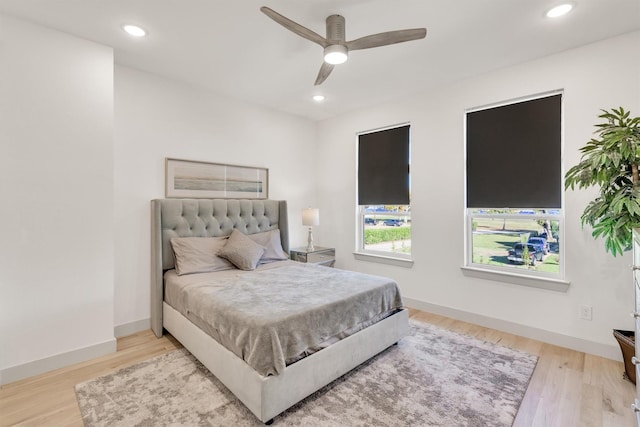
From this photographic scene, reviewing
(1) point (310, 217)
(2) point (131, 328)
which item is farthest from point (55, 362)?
(1) point (310, 217)

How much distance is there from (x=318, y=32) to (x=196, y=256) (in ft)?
8.00

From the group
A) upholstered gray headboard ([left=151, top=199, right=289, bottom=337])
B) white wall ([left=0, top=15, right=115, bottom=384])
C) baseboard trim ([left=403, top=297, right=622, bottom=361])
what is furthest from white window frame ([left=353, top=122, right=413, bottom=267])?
white wall ([left=0, top=15, right=115, bottom=384])

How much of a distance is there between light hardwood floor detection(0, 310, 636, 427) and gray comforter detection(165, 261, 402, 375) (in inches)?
27.8

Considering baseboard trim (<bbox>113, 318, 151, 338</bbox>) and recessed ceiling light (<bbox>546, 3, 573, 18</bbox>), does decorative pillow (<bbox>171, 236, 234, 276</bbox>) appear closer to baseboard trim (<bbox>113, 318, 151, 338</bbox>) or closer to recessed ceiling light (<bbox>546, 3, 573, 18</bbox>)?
baseboard trim (<bbox>113, 318, 151, 338</bbox>)

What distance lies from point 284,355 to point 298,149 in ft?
11.6

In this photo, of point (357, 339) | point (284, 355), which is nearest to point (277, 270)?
point (357, 339)

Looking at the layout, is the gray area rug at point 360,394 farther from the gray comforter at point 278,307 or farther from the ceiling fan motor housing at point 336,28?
the ceiling fan motor housing at point 336,28

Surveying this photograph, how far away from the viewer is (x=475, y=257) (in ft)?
11.3

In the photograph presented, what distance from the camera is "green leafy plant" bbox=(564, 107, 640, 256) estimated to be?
200 centimetres

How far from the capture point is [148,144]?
10.6 ft

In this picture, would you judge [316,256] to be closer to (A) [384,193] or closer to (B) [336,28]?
(A) [384,193]

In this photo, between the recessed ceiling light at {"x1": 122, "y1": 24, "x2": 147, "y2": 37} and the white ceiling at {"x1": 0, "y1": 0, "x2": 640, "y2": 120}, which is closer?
the white ceiling at {"x1": 0, "y1": 0, "x2": 640, "y2": 120}

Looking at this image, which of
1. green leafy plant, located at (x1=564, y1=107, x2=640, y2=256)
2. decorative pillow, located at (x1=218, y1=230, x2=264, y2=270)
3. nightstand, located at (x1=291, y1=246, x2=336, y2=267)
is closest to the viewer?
green leafy plant, located at (x1=564, y1=107, x2=640, y2=256)

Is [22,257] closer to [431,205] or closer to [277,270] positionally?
[277,270]
